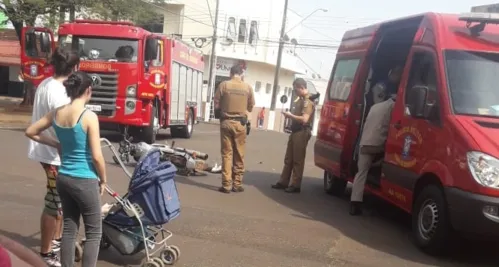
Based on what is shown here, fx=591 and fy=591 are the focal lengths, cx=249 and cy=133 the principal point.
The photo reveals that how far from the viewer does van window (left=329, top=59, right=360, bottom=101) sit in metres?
9.09

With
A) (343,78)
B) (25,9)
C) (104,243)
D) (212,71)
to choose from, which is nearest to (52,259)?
(104,243)

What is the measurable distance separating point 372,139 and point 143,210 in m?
3.75

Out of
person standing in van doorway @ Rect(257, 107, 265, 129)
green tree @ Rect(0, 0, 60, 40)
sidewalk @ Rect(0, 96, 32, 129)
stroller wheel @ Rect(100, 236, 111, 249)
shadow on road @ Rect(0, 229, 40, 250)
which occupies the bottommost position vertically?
person standing in van doorway @ Rect(257, 107, 265, 129)

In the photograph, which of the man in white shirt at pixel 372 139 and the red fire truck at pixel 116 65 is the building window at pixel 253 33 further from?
the man in white shirt at pixel 372 139

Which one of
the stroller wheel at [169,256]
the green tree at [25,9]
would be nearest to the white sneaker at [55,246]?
the stroller wheel at [169,256]

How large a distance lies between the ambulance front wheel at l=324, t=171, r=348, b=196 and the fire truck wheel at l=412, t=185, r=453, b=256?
3.13m

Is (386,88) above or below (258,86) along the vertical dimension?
above

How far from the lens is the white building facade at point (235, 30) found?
38.1 metres

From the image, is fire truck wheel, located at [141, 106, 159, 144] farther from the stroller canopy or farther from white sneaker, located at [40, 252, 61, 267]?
white sneaker, located at [40, 252, 61, 267]

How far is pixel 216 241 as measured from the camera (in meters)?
6.19

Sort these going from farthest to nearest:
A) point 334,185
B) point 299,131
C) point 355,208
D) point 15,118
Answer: point 15,118, point 334,185, point 299,131, point 355,208

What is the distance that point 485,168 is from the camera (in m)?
5.48

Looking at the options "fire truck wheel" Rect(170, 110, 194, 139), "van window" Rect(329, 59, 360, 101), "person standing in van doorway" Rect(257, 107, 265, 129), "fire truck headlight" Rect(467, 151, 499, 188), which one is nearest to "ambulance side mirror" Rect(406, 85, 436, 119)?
"fire truck headlight" Rect(467, 151, 499, 188)

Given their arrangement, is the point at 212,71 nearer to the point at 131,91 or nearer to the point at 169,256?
the point at 131,91
